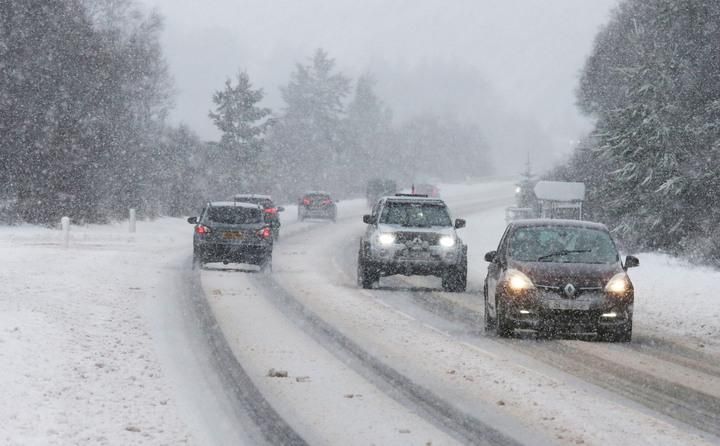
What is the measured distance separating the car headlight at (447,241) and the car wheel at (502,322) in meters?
7.46

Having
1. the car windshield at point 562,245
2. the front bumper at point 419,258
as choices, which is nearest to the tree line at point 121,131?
the front bumper at point 419,258

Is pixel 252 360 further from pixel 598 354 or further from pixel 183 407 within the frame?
pixel 598 354

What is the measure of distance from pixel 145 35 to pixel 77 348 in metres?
65.4

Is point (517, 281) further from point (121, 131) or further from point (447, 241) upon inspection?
point (121, 131)

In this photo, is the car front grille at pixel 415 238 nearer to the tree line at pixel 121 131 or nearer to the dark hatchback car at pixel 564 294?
the dark hatchback car at pixel 564 294

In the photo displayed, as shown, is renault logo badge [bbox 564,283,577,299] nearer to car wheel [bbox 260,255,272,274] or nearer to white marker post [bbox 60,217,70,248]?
car wheel [bbox 260,255,272,274]

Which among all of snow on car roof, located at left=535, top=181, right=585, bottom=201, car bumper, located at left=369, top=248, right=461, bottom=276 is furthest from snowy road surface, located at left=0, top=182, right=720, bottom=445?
snow on car roof, located at left=535, top=181, right=585, bottom=201

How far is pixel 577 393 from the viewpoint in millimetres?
10453

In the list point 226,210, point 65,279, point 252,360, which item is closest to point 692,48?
point 226,210

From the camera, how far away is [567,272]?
14672 mm

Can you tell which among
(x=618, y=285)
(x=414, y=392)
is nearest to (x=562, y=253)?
(x=618, y=285)

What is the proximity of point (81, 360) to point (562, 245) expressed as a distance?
273 inches

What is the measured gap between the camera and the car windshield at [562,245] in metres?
15.4

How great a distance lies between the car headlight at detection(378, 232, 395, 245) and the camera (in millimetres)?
22547
